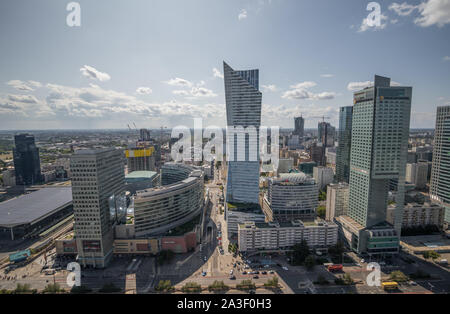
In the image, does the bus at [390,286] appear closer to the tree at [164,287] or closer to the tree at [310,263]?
the tree at [310,263]

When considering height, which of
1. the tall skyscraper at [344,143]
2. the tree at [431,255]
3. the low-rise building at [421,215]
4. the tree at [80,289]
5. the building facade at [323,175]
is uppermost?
the tall skyscraper at [344,143]

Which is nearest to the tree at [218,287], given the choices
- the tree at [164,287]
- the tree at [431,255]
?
the tree at [164,287]

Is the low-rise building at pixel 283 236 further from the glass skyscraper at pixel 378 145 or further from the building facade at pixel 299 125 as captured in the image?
the building facade at pixel 299 125

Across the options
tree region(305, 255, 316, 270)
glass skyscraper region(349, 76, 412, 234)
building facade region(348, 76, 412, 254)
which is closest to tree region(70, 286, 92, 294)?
tree region(305, 255, 316, 270)

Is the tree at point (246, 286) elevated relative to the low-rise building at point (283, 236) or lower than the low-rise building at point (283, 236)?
lower

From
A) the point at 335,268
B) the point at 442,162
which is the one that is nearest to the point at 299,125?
the point at 442,162

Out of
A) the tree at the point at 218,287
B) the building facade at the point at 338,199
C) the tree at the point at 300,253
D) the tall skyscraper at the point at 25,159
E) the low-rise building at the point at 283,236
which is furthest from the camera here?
the tall skyscraper at the point at 25,159

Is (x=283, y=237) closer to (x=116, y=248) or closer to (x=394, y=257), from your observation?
(x=394, y=257)

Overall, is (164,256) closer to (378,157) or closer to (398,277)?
(398,277)

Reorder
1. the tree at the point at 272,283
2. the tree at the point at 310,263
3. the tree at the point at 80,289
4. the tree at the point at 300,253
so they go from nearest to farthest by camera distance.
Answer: the tree at the point at 80,289 → the tree at the point at 272,283 → the tree at the point at 310,263 → the tree at the point at 300,253

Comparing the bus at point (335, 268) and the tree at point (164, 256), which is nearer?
the bus at point (335, 268)
